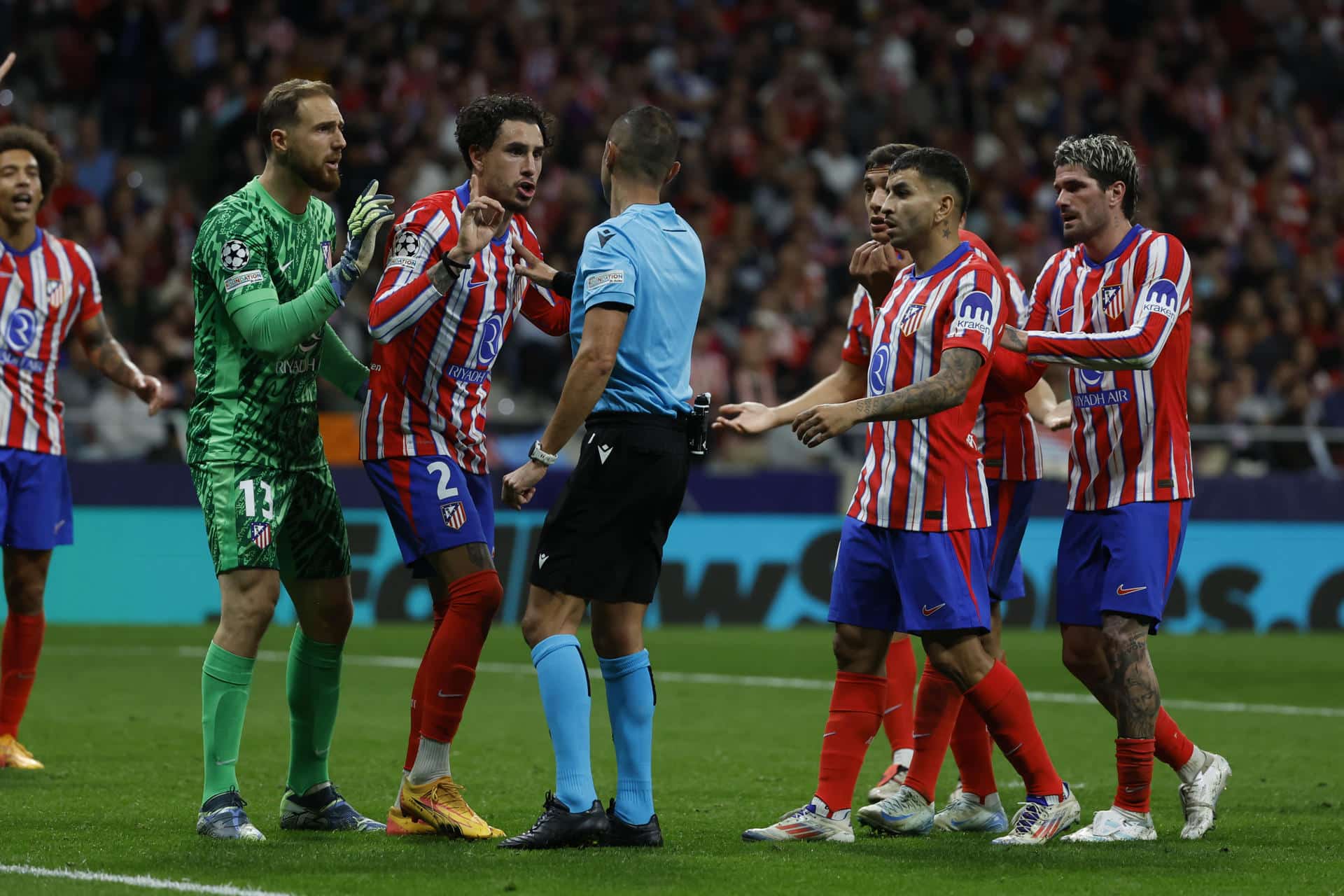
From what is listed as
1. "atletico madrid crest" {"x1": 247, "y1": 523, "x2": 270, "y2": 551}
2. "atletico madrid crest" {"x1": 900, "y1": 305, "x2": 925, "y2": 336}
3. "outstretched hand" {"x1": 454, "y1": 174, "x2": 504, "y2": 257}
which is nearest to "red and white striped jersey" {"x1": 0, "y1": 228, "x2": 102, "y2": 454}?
"atletico madrid crest" {"x1": 247, "y1": 523, "x2": 270, "y2": 551}

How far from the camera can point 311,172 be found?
631 centimetres

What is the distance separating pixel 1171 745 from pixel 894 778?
3.66ft

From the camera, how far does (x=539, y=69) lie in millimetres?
20359

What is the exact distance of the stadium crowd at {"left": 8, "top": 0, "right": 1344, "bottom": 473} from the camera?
687 inches

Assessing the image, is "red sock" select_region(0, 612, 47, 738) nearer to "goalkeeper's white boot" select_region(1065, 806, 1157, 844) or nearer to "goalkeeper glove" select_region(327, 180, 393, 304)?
"goalkeeper glove" select_region(327, 180, 393, 304)

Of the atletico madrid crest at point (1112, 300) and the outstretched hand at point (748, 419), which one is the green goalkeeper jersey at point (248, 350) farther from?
the atletico madrid crest at point (1112, 300)

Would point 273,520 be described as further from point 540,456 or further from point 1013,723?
point 1013,723

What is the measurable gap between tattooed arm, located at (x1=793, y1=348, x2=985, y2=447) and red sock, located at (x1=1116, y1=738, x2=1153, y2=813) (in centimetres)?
146

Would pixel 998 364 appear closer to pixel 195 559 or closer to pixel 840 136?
pixel 195 559

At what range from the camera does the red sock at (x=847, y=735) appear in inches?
244

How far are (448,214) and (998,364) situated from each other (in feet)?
7.20

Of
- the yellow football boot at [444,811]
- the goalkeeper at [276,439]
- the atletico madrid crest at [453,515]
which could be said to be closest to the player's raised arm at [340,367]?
the goalkeeper at [276,439]

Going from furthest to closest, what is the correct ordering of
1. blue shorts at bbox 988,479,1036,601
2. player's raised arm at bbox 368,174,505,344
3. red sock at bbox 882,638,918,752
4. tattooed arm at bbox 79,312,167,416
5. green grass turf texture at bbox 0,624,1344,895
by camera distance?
tattooed arm at bbox 79,312,167,416 → red sock at bbox 882,638,918,752 → blue shorts at bbox 988,479,1036,601 → player's raised arm at bbox 368,174,505,344 → green grass turf texture at bbox 0,624,1344,895

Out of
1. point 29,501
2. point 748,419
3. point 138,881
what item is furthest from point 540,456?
point 29,501
